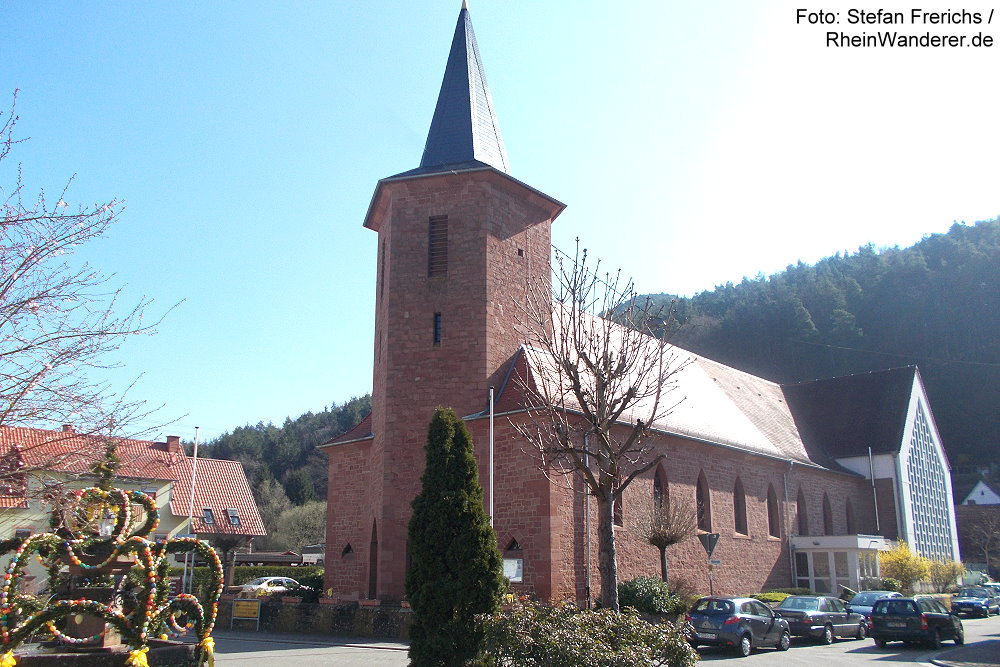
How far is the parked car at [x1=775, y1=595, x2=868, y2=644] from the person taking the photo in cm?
2077

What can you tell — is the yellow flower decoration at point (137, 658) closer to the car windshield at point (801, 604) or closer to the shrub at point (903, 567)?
the car windshield at point (801, 604)

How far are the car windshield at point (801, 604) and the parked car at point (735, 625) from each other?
8.00ft

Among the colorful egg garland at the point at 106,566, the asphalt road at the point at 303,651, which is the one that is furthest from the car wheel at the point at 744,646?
the colorful egg garland at the point at 106,566

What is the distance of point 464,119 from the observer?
25234 millimetres

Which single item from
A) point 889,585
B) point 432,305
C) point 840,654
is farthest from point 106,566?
point 889,585

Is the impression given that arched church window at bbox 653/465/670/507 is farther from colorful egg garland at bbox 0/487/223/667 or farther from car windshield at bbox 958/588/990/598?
colorful egg garland at bbox 0/487/223/667

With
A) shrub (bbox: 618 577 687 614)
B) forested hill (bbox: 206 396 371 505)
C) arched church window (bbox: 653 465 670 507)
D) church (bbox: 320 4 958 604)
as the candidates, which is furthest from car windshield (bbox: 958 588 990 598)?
forested hill (bbox: 206 396 371 505)

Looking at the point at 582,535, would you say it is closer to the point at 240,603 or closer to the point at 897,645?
the point at 897,645

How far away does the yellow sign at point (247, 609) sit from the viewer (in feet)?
77.0

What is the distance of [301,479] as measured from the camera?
257 feet

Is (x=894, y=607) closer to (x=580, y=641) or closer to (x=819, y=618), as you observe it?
(x=819, y=618)

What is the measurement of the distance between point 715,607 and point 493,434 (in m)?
7.03

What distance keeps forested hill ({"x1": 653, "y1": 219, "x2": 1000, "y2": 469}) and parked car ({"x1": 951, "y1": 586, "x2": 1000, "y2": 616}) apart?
46856 mm

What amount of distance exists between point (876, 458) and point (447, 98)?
2666 cm
